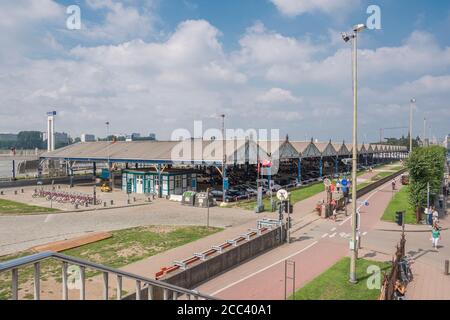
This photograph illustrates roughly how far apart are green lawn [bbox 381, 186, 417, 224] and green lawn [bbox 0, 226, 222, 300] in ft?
49.3

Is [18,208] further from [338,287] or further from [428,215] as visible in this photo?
[428,215]

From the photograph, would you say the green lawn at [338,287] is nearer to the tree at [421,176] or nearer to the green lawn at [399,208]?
the green lawn at [399,208]

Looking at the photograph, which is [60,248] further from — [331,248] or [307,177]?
[307,177]

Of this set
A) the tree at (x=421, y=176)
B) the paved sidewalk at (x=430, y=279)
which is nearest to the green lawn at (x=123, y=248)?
the paved sidewalk at (x=430, y=279)

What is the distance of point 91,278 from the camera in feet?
47.3

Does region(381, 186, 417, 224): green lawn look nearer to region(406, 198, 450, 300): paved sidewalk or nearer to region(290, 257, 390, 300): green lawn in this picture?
region(406, 198, 450, 300): paved sidewalk

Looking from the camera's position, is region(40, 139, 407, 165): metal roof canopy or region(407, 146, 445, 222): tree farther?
region(40, 139, 407, 165): metal roof canopy

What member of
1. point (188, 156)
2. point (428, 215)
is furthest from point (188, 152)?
Answer: point (428, 215)

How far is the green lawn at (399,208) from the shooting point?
1106 inches

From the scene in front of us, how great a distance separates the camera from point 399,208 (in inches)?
1262

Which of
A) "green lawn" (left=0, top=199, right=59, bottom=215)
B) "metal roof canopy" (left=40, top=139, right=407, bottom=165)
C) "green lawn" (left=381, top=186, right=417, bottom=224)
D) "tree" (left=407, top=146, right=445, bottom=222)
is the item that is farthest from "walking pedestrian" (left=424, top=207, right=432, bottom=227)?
"green lawn" (left=0, top=199, right=59, bottom=215)

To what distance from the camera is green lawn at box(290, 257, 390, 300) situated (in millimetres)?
13531
